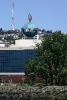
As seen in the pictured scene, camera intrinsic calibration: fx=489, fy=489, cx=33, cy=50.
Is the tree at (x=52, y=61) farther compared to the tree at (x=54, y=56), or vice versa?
the tree at (x=54, y=56)

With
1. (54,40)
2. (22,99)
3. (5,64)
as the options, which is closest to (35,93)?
(22,99)

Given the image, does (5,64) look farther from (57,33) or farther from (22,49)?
(57,33)

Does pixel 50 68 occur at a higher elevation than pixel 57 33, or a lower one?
lower

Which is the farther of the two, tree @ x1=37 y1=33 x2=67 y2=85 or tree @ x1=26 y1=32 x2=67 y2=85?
tree @ x1=37 y1=33 x2=67 y2=85

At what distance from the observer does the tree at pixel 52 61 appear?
298ft

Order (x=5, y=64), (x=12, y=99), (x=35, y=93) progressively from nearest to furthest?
1. (x=12, y=99)
2. (x=35, y=93)
3. (x=5, y=64)

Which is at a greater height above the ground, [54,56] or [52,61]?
[54,56]

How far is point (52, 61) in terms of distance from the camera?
91.7 m

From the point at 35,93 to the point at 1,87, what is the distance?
9.74 meters

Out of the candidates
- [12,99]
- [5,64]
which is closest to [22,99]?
[12,99]

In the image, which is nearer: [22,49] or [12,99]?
[12,99]

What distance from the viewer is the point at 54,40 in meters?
93.2

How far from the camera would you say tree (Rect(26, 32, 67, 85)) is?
90.9 meters

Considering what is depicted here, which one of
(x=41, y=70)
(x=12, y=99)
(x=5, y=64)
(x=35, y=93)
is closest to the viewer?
(x=12, y=99)
